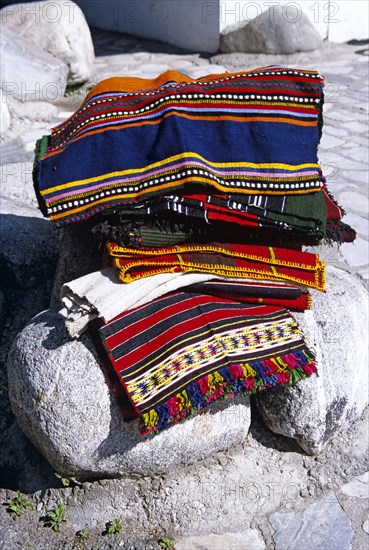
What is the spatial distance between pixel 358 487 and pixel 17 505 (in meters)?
1.29

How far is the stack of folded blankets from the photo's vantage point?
2496mm

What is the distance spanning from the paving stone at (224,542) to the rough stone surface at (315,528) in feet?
0.24

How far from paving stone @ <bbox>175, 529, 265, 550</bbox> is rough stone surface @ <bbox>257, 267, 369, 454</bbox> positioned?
0.42m

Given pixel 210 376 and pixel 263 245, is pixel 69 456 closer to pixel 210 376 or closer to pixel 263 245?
pixel 210 376

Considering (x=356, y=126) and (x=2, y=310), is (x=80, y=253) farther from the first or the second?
(x=356, y=126)

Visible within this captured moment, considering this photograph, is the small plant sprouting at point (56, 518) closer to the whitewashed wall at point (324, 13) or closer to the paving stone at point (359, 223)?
the paving stone at point (359, 223)

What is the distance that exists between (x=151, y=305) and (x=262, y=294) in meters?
0.42

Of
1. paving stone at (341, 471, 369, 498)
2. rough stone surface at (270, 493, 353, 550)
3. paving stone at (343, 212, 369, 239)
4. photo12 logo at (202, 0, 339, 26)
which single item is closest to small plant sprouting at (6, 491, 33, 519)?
rough stone surface at (270, 493, 353, 550)

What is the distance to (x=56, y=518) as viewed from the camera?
8.39 feet

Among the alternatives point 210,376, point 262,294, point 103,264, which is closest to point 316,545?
point 210,376

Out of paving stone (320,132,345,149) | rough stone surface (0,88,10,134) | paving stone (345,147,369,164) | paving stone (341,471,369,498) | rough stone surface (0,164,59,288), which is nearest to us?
paving stone (341,471,369,498)

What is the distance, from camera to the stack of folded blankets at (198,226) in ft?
8.19

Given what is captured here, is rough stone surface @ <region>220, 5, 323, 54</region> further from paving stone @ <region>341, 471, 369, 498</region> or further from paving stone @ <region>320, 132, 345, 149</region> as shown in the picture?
paving stone @ <region>341, 471, 369, 498</region>

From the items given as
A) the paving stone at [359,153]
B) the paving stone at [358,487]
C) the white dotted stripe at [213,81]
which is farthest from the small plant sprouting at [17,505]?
the paving stone at [359,153]
